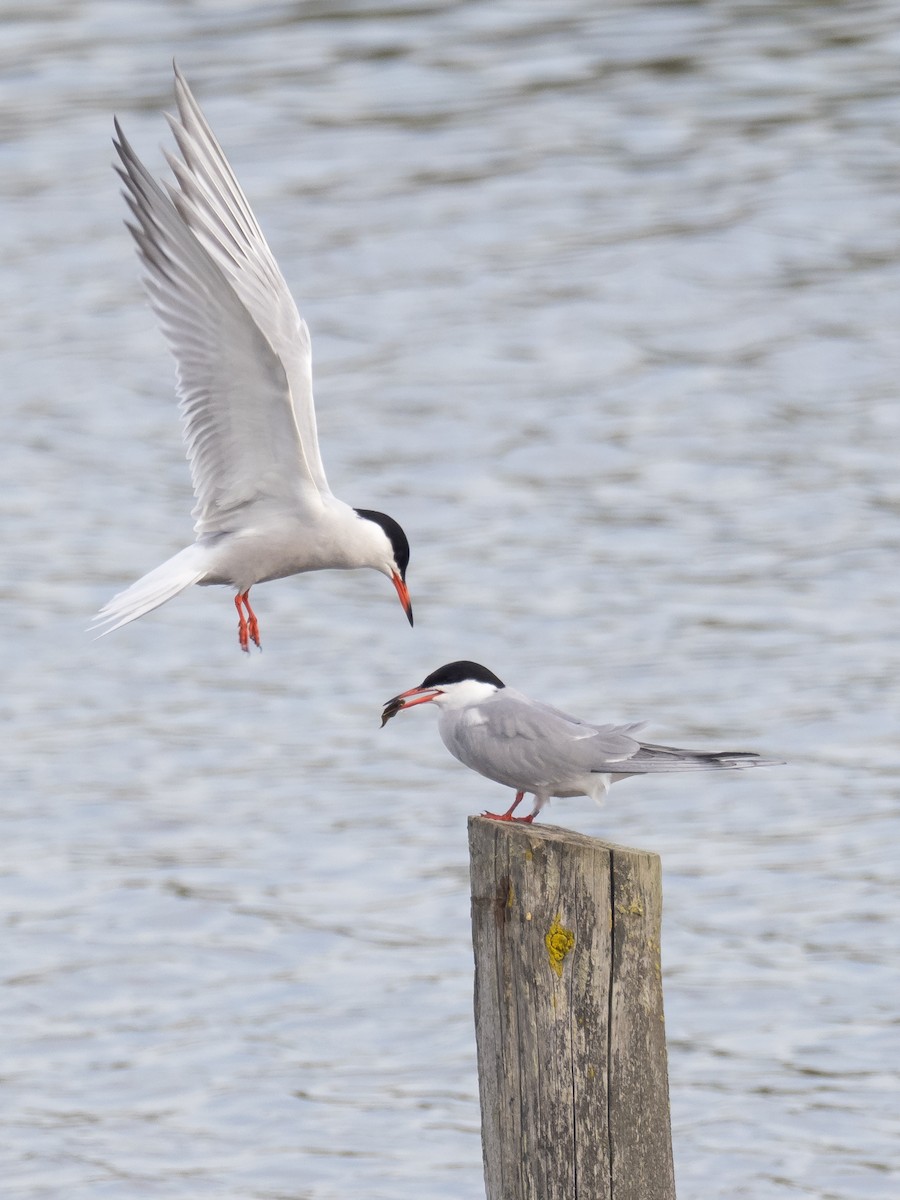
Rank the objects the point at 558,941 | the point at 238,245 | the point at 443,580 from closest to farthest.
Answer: the point at 558,941 < the point at 238,245 < the point at 443,580

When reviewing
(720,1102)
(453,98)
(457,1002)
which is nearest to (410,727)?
(457,1002)

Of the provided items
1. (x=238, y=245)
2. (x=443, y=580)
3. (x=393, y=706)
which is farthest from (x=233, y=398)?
(x=443, y=580)

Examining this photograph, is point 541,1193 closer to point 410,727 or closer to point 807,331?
point 410,727

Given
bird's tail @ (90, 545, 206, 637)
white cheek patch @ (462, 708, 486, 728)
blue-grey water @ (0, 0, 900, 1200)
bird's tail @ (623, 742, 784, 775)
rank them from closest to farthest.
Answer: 1. bird's tail @ (623, 742, 784, 775)
2. white cheek patch @ (462, 708, 486, 728)
3. bird's tail @ (90, 545, 206, 637)
4. blue-grey water @ (0, 0, 900, 1200)

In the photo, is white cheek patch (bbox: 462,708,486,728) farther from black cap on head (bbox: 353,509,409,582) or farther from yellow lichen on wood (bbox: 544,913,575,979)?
black cap on head (bbox: 353,509,409,582)

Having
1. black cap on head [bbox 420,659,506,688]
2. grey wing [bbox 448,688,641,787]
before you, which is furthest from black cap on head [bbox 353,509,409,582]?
grey wing [bbox 448,688,641,787]

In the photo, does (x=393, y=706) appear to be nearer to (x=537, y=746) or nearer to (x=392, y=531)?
(x=537, y=746)

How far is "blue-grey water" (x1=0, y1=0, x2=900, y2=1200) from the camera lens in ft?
31.0

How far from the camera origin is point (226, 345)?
22.3 feet

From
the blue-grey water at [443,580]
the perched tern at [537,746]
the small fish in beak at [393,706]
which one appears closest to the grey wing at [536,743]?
the perched tern at [537,746]

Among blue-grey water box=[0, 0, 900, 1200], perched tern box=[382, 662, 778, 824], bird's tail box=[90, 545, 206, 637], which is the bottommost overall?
blue-grey water box=[0, 0, 900, 1200]

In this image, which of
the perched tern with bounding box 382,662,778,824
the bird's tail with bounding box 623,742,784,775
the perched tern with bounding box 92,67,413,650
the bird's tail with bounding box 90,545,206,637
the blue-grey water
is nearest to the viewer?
the bird's tail with bounding box 623,742,784,775

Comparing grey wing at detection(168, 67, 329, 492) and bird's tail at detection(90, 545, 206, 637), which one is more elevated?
grey wing at detection(168, 67, 329, 492)

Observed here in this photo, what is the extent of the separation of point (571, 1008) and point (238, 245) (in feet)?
9.35
